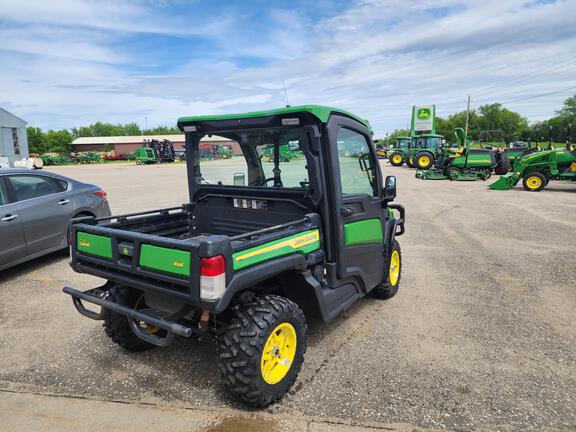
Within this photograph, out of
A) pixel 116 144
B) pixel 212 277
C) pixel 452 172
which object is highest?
pixel 116 144

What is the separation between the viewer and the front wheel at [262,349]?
8.56 feet

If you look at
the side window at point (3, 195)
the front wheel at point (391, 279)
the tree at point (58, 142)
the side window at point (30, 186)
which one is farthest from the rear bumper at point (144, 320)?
the tree at point (58, 142)

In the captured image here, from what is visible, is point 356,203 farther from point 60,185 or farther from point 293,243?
point 60,185

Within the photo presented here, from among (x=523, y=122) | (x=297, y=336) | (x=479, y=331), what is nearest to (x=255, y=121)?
(x=297, y=336)

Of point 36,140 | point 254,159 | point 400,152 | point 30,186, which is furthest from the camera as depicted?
point 36,140

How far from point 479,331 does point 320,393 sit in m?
1.91

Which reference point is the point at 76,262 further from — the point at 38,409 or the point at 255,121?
the point at 255,121

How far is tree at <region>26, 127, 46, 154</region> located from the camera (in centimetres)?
8183

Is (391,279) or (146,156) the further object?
(146,156)

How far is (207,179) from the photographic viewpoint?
13.4 feet

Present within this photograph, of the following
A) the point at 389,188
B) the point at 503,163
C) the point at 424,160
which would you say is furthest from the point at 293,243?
the point at 424,160

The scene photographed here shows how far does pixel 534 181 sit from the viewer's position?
1485 cm

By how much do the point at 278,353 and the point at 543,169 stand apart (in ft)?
51.1

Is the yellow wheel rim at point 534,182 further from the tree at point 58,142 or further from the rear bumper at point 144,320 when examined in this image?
the tree at point 58,142
